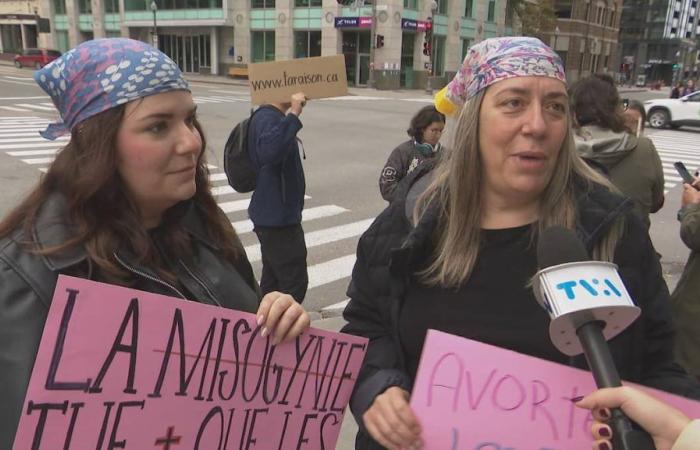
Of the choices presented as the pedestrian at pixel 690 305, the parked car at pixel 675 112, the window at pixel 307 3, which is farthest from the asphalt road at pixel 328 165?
the window at pixel 307 3

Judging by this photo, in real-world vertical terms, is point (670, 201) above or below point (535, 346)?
below

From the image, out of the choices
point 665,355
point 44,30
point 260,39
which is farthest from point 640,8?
point 665,355

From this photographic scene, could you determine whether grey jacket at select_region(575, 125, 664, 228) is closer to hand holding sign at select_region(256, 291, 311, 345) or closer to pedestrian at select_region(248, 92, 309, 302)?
pedestrian at select_region(248, 92, 309, 302)

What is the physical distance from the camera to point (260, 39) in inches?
1559

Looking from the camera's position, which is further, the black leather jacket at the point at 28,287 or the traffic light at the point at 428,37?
the traffic light at the point at 428,37

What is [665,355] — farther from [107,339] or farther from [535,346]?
[107,339]

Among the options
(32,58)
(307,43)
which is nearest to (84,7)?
(32,58)

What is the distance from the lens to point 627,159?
3.90 metres

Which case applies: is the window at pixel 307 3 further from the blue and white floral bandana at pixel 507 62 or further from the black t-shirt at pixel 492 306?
the black t-shirt at pixel 492 306

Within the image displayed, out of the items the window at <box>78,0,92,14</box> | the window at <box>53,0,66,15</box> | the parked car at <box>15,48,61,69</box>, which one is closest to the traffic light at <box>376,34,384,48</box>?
the parked car at <box>15,48,61,69</box>

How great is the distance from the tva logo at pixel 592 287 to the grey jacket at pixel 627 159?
305cm

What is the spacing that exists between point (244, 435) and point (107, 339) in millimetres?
474

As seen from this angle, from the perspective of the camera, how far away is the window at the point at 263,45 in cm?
3900

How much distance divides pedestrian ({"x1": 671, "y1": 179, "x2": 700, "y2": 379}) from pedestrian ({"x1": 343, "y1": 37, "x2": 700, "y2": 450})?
45.5 inches
